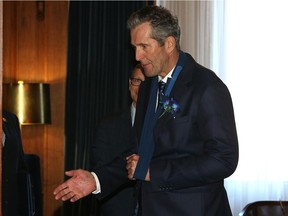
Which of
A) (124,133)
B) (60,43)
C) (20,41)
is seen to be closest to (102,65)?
(60,43)

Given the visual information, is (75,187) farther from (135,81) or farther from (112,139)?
(135,81)

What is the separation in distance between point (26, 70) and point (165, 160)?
4046 mm

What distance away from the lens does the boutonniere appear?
2.39 meters

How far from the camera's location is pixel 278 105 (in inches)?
215

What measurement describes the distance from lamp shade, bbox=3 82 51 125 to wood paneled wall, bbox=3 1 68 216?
0.49 metres

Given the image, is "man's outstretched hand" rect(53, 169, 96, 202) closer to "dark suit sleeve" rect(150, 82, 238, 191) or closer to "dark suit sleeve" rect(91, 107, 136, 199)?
"dark suit sleeve" rect(150, 82, 238, 191)

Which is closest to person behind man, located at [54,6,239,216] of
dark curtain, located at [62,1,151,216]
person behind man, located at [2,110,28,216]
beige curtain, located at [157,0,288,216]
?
person behind man, located at [2,110,28,216]

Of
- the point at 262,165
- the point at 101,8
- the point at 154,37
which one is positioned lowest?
the point at 262,165

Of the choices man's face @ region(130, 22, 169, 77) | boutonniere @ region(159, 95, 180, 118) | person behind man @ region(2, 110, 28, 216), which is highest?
man's face @ region(130, 22, 169, 77)

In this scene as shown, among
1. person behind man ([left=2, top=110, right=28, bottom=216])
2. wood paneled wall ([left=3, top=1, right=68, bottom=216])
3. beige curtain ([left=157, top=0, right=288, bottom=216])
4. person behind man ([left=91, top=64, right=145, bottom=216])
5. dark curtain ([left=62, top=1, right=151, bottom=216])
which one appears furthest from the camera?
wood paneled wall ([left=3, top=1, right=68, bottom=216])

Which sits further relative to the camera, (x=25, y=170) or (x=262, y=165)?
(x=262, y=165)

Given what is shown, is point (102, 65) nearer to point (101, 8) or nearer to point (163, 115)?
point (101, 8)

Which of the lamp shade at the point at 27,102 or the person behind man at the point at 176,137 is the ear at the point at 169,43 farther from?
the lamp shade at the point at 27,102

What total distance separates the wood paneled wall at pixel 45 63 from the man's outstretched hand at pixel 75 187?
3659mm
